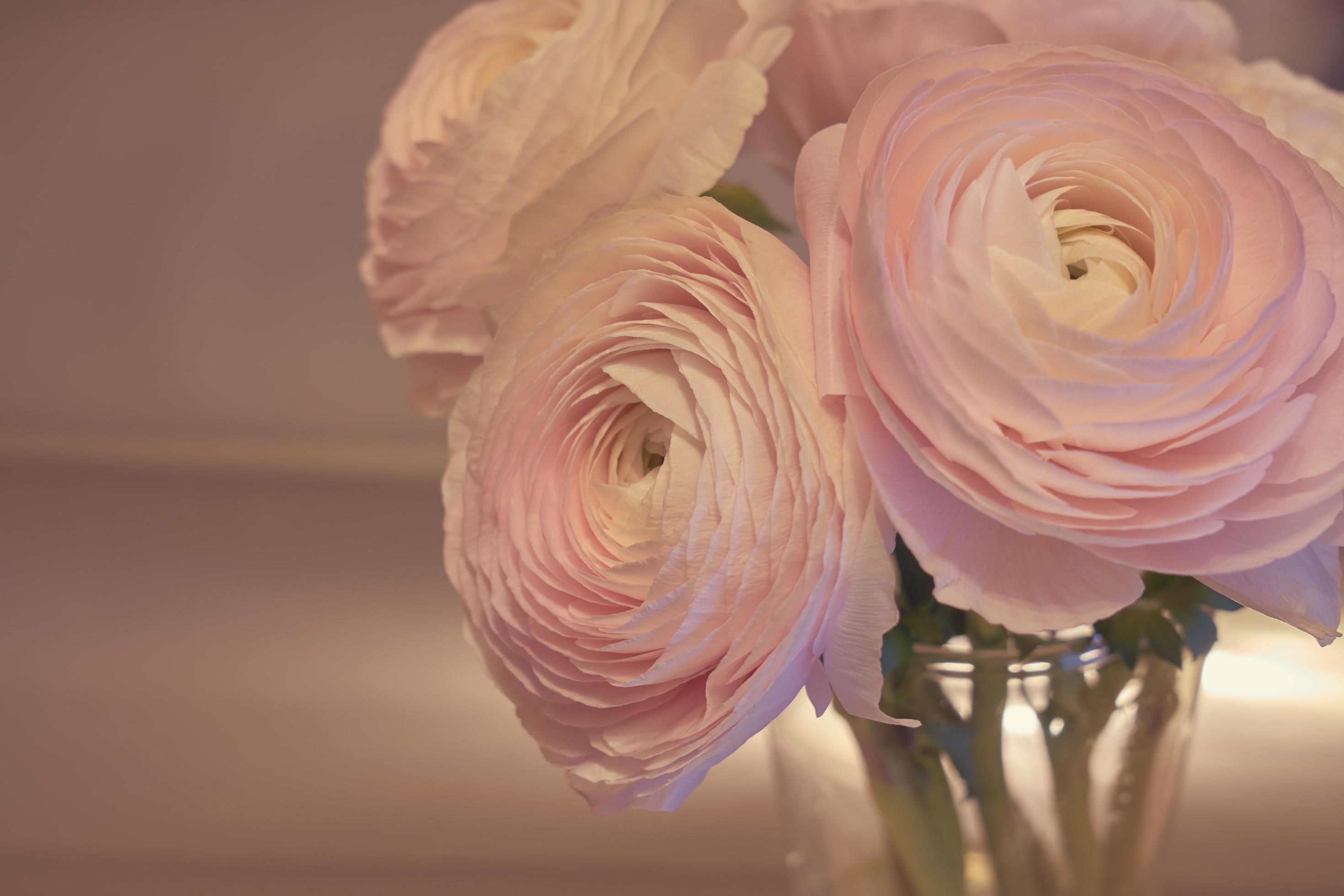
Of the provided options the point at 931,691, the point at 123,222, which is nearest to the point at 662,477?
the point at 931,691

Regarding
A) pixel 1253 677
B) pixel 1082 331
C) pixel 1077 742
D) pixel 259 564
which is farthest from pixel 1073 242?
pixel 259 564

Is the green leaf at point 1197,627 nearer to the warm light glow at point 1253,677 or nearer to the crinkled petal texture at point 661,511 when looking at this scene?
the crinkled petal texture at point 661,511

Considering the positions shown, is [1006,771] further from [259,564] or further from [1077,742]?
[259,564]

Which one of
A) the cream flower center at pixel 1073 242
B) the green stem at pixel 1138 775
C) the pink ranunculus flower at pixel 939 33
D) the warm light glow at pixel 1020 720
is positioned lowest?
the green stem at pixel 1138 775

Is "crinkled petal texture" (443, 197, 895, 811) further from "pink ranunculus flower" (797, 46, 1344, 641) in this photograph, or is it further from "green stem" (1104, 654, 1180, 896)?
"green stem" (1104, 654, 1180, 896)

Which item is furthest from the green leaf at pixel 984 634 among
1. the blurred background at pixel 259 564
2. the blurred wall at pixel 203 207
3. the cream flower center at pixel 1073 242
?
the blurred wall at pixel 203 207

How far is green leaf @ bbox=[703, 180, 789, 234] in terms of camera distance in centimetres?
30

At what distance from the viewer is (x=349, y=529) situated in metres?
0.75

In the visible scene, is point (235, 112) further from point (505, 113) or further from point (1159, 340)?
point (1159, 340)

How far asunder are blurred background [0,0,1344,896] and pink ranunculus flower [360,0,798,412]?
0.29 m

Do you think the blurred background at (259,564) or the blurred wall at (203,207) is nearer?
the blurred background at (259,564)

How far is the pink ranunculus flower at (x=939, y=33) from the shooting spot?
0.88 feet

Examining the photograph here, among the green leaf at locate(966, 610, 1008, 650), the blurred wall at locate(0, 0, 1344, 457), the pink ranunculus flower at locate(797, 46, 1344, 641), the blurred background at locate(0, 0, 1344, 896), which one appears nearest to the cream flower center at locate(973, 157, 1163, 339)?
the pink ranunculus flower at locate(797, 46, 1344, 641)

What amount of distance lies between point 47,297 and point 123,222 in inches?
2.9
